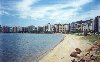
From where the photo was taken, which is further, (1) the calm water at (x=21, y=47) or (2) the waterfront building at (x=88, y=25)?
(1) the calm water at (x=21, y=47)

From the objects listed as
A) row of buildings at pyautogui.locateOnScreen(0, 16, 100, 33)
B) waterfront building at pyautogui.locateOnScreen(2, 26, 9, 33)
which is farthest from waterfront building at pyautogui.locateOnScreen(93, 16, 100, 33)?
waterfront building at pyautogui.locateOnScreen(2, 26, 9, 33)

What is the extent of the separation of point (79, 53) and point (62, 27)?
41 centimetres

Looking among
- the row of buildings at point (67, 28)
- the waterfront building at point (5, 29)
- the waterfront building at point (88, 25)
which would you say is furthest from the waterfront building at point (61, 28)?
the waterfront building at point (5, 29)

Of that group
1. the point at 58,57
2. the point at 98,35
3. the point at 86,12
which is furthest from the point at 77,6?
the point at 58,57

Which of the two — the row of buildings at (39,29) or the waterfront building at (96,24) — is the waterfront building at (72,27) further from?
the waterfront building at (96,24)

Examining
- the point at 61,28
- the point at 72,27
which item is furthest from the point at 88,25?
→ the point at 61,28

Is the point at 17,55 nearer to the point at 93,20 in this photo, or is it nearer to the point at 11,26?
the point at 11,26

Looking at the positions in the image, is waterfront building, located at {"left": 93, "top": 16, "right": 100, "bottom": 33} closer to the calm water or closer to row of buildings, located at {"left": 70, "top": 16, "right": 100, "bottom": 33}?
row of buildings, located at {"left": 70, "top": 16, "right": 100, "bottom": 33}

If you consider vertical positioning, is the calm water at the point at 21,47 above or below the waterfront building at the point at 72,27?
below

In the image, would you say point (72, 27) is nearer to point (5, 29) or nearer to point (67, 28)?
point (67, 28)

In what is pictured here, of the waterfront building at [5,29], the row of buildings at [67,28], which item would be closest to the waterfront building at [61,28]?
the row of buildings at [67,28]

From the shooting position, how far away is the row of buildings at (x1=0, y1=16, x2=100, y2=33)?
388 centimetres

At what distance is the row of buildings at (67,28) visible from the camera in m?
3.88

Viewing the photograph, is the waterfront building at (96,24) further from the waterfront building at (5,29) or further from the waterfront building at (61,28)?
the waterfront building at (5,29)
